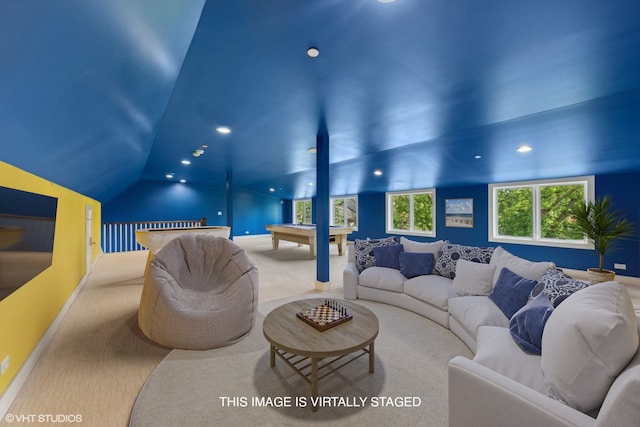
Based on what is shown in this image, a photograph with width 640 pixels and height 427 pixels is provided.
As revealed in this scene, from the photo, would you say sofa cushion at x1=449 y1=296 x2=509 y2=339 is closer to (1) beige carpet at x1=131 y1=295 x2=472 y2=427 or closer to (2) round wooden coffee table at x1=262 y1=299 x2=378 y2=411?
(1) beige carpet at x1=131 y1=295 x2=472 y2=427

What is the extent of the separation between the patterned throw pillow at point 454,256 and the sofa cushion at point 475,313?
56 cm

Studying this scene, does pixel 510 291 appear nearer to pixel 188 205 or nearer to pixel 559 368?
pixel 559 368

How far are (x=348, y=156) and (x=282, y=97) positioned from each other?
282 cm

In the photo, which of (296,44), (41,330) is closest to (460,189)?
(296,44)

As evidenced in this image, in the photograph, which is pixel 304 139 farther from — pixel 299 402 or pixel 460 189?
pixel 460 189

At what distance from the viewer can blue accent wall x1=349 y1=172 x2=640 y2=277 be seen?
4484 millimetres

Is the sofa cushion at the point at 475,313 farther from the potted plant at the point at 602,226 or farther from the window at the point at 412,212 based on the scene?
the window at the point at 412,212

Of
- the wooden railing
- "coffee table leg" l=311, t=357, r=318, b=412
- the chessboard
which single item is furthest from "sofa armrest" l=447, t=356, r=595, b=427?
the wooden railing

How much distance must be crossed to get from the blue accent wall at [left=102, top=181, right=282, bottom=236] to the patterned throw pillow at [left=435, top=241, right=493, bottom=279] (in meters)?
8.22

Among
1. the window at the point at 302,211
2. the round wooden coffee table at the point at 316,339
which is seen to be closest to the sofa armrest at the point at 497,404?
the round wooden coffee table at the point at 316,339

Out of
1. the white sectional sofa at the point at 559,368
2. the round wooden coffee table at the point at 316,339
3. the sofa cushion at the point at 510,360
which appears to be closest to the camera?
the white sectional sofa at the point at 559,368

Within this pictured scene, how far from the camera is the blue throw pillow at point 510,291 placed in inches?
80.9

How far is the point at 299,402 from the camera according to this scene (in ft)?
5.67

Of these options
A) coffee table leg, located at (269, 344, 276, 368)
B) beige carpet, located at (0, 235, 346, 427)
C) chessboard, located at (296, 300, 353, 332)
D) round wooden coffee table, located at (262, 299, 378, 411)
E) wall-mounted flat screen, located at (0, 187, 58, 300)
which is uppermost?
→ wall-mounted flat screen, located at (0, 187, 58, 300)
